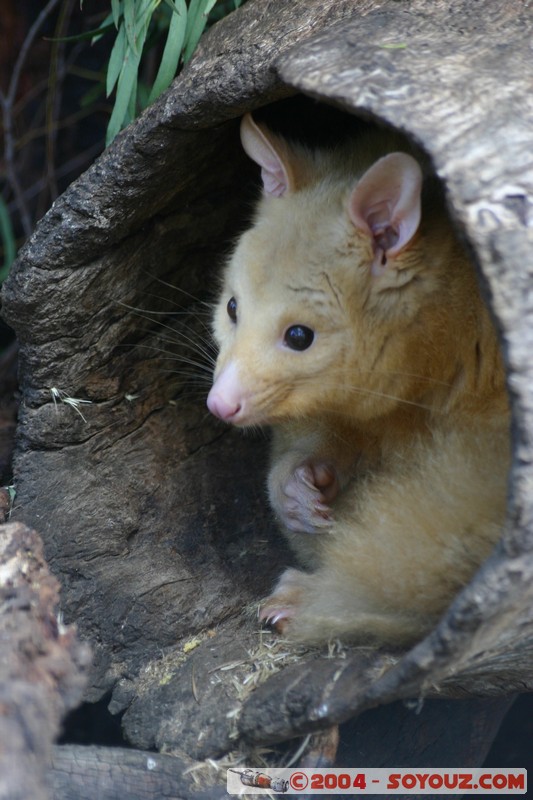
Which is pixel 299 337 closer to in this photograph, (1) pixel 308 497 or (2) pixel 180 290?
(1) pixel 308 497

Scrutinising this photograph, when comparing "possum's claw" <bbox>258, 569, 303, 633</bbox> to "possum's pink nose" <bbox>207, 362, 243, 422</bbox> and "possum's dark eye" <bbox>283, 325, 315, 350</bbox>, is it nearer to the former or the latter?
"possum's pink nose" <bbox>207, 362, 243, 422</bbox>

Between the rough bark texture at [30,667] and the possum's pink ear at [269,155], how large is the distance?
145 cm

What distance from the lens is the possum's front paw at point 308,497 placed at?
3361 millimetres

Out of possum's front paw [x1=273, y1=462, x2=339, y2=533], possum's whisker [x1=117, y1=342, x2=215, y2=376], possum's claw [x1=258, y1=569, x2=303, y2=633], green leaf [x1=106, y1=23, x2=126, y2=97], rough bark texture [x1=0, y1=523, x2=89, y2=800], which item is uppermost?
green leaf [x1=106, y1=23, x2=126, y2=97]

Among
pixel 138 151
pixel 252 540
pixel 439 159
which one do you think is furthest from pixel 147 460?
pixel 439 159

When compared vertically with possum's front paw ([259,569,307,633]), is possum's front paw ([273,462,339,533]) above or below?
above

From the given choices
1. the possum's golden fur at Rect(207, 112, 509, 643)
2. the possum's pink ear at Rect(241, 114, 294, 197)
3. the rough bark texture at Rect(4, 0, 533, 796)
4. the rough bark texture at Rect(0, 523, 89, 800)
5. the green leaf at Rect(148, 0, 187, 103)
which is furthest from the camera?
the green leaf at Rect(148, 0, 187, 103)

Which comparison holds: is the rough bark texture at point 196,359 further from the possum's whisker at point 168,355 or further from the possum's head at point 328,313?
the possum's head at point 328,313

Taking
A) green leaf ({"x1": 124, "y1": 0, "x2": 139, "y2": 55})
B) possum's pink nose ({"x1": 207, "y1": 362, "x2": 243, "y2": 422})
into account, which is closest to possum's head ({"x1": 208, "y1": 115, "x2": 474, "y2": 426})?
possum's pink nose ({"x1": 207, "y1": 362, "x2": 243, "y2": 422})

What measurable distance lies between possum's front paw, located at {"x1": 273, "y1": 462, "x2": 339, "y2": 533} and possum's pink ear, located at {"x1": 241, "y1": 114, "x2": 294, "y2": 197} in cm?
103

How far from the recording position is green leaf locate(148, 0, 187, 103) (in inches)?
127

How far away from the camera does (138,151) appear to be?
2941 mm

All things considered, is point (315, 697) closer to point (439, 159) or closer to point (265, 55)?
point (439, 159)

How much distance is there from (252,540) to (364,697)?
1.58 m
